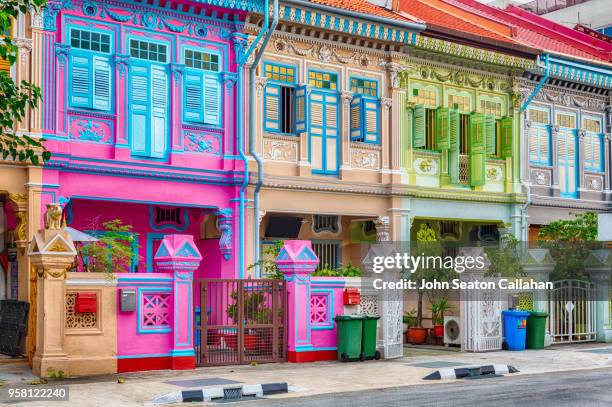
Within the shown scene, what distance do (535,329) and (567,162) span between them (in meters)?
8.28

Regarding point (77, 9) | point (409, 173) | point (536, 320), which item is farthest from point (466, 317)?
point (77, 9)

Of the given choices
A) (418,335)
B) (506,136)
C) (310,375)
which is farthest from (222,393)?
(506,136)

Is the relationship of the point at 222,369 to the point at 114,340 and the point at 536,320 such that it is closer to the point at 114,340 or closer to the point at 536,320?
the point at 114,340

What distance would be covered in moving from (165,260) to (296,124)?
22.6ft

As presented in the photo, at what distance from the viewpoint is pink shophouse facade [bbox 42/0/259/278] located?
62.6 ft

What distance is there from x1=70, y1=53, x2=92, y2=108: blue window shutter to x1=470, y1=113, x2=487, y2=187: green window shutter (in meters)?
10.5

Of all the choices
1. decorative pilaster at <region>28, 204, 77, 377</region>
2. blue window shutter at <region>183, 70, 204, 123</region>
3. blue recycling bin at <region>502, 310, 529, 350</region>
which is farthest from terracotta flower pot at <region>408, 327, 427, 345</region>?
decorative pilaster at <region>28, 204, 77, 377</region>

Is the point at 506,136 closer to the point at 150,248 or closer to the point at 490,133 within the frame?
the point at 490,133

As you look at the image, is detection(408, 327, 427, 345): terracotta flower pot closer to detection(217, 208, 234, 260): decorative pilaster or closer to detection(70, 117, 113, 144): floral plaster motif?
detection(217, 208, 234, 260): decorative pilaster

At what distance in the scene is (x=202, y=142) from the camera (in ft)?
68.6

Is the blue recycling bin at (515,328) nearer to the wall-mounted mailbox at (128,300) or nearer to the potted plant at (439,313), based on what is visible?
the potted plant at (439,313)

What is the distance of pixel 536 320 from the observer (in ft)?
69.9

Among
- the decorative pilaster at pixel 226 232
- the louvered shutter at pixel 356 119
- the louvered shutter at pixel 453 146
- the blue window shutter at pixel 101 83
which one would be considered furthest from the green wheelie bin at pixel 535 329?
the blue window shutter at pixel 101 83

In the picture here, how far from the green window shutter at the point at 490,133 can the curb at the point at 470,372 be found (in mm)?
9733
